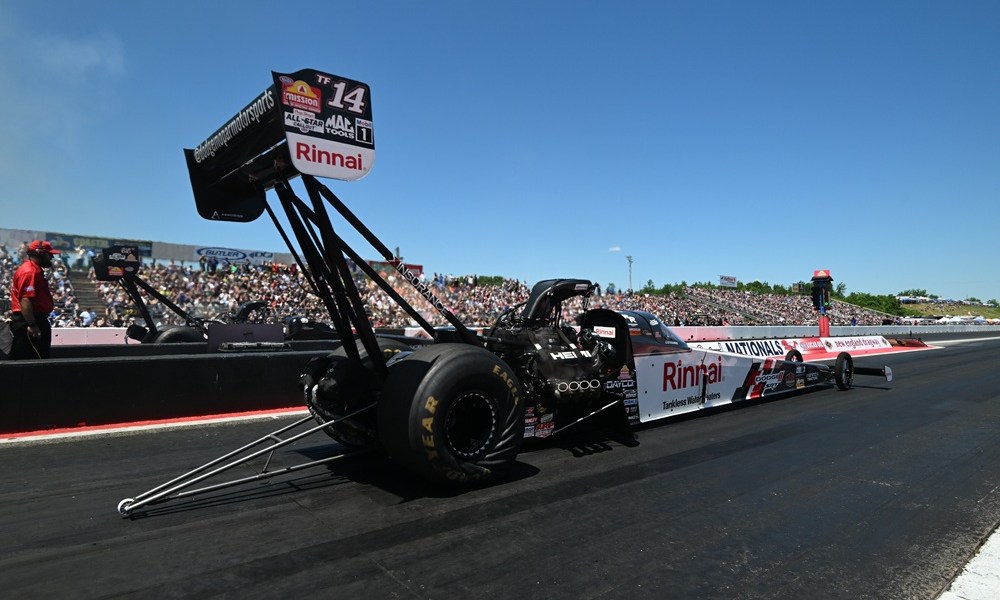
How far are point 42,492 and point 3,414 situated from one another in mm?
2801

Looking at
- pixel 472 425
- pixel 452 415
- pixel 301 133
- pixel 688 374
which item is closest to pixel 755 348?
pixel 688 374

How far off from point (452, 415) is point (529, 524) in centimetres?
107

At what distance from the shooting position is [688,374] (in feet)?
24.7

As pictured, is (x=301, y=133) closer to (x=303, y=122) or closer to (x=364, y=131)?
(x=303, y=122)

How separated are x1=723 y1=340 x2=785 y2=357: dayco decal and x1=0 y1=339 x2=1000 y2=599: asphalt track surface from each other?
28.6ft

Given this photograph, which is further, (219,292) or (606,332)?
(219,292)

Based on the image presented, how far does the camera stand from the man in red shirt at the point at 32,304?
676 centimetres

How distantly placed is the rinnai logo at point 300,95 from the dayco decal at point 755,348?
13148 millimetres

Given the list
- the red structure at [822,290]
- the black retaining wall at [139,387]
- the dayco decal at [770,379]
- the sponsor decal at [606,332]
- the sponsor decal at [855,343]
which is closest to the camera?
the black retaining wall at [139,387]

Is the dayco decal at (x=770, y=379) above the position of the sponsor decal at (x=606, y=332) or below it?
below

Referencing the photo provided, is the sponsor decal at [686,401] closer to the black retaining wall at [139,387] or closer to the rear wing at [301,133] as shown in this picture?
the black retaining wall at [139,387]

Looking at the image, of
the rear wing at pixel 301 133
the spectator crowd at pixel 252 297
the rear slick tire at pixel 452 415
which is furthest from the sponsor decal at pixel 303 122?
the spectator crowd at pixel 252 297

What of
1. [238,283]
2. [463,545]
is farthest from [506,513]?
[238,283]

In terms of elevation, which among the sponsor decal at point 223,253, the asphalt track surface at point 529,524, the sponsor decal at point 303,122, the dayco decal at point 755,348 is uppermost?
the sponsor decal at point 223,253
